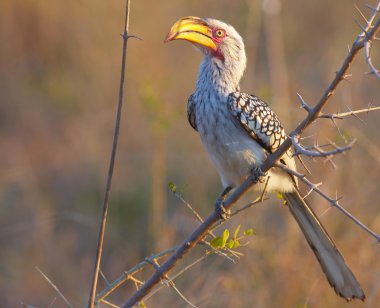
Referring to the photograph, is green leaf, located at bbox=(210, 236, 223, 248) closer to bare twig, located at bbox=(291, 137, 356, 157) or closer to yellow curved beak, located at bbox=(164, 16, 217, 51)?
bare twig, located at bbox=(291, 137, 356, 157)

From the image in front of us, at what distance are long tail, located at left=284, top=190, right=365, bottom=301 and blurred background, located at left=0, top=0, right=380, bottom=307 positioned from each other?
53 cm

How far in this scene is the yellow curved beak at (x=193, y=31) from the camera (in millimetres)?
2788

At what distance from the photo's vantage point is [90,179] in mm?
6625

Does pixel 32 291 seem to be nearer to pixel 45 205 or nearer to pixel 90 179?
pixel 45 205

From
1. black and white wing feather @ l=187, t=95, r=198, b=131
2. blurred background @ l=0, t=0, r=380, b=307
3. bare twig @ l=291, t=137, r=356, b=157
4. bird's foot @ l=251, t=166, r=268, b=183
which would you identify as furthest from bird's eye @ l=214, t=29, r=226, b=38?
bare twig @ l=291, t=137, r=356, b=157

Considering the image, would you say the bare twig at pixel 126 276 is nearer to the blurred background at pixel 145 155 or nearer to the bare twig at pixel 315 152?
the bare twig at pixel 315 152

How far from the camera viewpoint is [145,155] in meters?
7.12

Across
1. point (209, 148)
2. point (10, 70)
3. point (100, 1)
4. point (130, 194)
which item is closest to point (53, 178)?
point (130, 194)

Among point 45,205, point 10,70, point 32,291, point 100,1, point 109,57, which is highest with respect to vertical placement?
point 100,1

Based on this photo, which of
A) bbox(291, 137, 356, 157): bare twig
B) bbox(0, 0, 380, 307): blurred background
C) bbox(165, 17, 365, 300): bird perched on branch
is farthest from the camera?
bbox(0, 0, 380, 307): blurred background

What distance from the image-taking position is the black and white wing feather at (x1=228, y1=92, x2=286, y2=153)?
3.03m

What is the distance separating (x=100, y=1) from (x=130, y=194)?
8.27ft

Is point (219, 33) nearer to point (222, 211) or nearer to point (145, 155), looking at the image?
point (222, 211)

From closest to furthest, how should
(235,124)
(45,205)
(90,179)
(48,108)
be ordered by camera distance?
(235,124) → (45,205) → (90,179) → (48,108)
